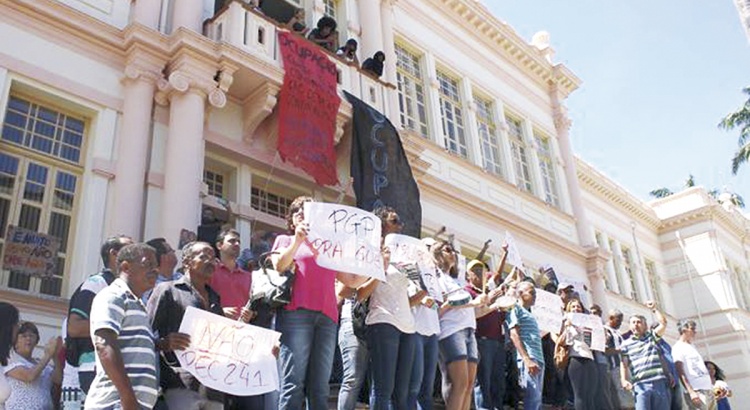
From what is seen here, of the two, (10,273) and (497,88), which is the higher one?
(497,88)

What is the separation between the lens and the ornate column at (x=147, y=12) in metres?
8.70

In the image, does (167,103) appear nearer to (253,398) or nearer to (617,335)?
(253,398)

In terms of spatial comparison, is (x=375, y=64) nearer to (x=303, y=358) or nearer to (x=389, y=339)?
(x=389, y=339)

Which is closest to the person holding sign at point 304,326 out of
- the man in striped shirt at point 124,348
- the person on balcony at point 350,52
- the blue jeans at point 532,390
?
the man in striped shirt at point 124,348

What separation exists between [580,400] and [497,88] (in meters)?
10.3

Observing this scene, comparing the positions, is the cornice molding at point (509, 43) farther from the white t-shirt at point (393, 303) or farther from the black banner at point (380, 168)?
the white t-shirt at point (393, 303)

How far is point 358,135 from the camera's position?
9961 millimetres

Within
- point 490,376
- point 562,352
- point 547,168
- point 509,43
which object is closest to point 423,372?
point 490,376

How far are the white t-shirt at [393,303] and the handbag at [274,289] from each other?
2.59 ft

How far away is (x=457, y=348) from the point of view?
5578 mm

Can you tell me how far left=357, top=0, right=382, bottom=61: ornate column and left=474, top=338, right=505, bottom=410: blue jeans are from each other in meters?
6.61

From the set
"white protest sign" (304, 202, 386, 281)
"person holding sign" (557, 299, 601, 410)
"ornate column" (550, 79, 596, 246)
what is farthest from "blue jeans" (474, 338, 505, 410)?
"ornate column" (550, 79, 596, 246)

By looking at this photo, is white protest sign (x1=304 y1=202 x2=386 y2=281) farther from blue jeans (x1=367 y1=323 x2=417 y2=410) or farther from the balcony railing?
the balcony railing

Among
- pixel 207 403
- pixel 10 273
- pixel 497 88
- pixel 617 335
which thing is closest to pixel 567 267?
pixel 497 88
